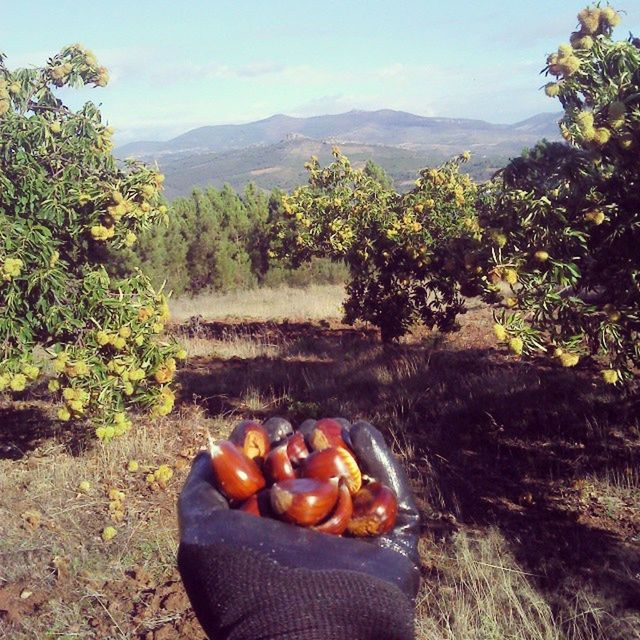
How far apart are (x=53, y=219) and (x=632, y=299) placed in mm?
4330

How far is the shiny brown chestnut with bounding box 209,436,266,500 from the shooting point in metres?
1.96

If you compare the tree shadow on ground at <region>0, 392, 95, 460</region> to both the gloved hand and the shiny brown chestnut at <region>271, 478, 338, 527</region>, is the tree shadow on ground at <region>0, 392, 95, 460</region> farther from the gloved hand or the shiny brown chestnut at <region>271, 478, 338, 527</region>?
the shiny brown chestnut at <region>271, 478, 338, 527</region>

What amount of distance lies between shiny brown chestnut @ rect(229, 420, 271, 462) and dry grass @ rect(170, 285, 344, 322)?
1041 centimetres

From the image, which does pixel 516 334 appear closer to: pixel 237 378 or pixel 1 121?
pixel 1 121

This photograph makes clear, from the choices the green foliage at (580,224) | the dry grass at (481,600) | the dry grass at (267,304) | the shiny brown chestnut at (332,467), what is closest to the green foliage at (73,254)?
the dry grass at (481,600)

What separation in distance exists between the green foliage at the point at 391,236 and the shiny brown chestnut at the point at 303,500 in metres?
7.09

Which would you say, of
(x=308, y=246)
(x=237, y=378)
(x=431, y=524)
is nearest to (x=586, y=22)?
(x=431, y=524)

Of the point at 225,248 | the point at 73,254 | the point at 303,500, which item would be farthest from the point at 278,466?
the point at 225,248

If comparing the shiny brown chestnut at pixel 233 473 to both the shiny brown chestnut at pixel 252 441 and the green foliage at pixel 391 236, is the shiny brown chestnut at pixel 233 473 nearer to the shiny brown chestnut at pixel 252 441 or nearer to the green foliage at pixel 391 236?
the shiny brown chestnut at pixel 252 441

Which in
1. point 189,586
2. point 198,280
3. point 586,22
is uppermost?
point 586,22

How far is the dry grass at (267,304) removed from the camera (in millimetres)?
15087

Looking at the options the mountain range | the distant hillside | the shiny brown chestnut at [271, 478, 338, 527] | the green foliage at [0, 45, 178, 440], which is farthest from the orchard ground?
the distant hillside

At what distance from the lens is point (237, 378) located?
913cm

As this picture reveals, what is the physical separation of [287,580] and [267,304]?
1583cm
